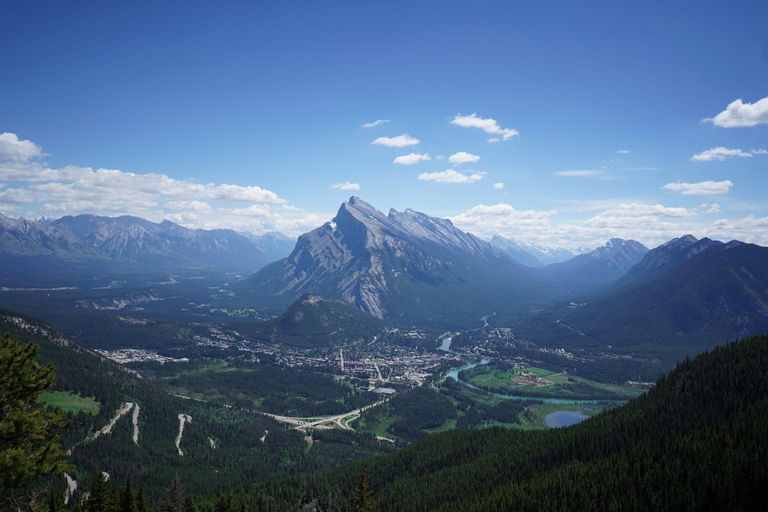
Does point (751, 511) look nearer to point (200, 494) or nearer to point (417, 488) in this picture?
point (417, 488)

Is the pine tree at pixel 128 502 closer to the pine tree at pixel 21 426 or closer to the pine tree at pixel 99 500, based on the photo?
the pine tree at pixel 99 500

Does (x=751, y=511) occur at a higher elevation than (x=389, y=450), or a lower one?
higher

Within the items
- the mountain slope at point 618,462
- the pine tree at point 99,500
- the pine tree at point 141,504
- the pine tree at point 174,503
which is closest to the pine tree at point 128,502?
the pine tree at point 141,504

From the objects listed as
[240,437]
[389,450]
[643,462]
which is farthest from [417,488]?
[240,437]

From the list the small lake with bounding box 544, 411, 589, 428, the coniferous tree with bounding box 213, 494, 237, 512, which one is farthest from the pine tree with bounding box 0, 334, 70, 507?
the small lake with bounding box 544, 411, 589, 428

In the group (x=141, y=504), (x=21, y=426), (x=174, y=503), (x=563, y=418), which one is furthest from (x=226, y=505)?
(x=563, y=418)

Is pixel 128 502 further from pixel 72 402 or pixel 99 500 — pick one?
pixel 72 402
